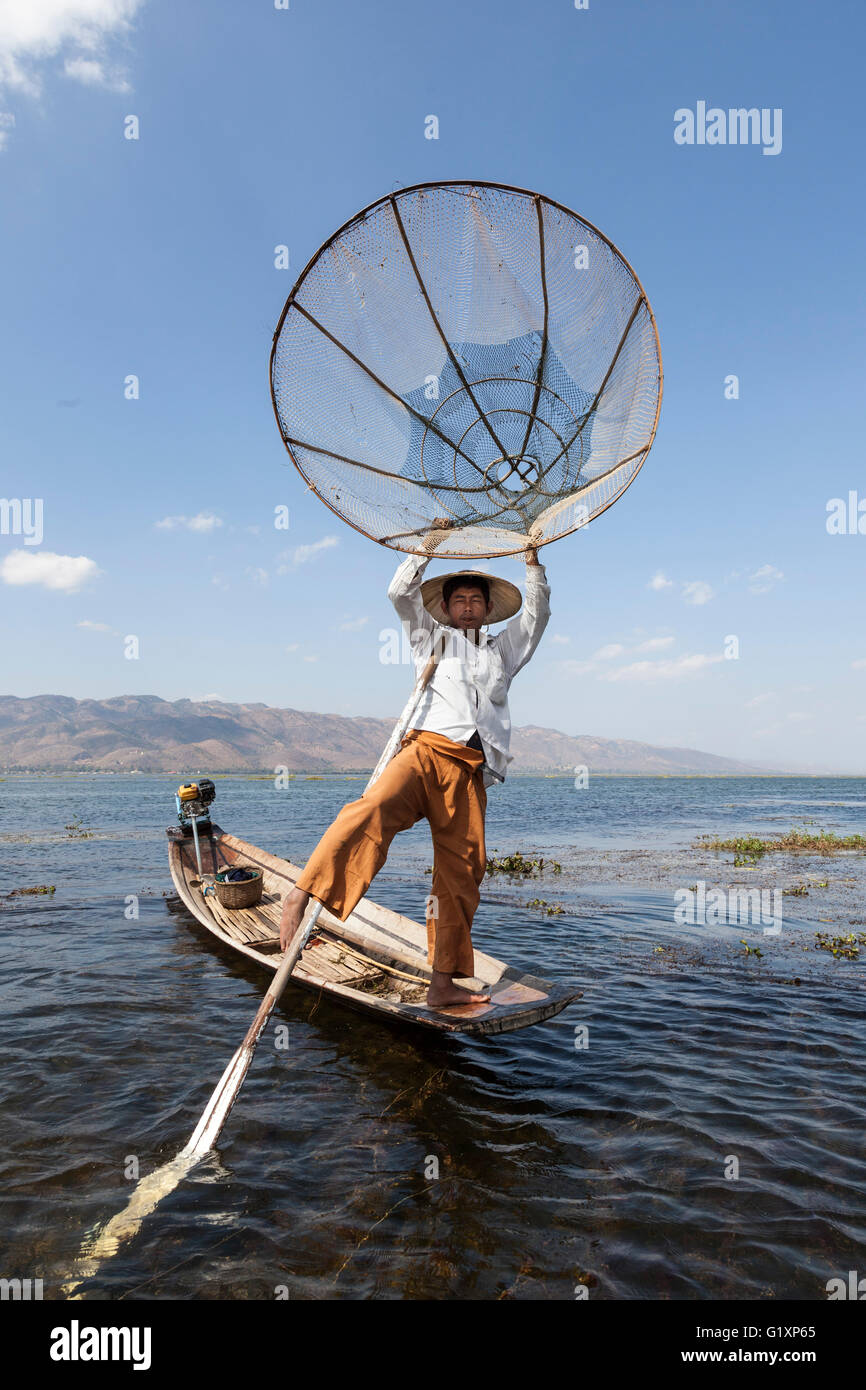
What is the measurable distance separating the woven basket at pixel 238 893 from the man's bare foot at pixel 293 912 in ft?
19.1

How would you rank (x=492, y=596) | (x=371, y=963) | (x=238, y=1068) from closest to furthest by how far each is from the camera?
(x=238, y=1068)
(x=492, y=596)
(x=371, y=963)

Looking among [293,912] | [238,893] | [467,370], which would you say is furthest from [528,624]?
[238,893]

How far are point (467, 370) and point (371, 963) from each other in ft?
19.5

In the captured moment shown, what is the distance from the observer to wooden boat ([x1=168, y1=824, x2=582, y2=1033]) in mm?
5445

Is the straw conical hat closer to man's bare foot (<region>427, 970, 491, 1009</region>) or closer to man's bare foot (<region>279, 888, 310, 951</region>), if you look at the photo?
man's bare foot (<region>279, 888, 310, 951</region>)

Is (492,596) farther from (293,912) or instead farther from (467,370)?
(293,912)

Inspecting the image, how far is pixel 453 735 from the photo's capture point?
5105 millimetres

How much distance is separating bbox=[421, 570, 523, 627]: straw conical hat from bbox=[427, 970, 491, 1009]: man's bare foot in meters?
2.95

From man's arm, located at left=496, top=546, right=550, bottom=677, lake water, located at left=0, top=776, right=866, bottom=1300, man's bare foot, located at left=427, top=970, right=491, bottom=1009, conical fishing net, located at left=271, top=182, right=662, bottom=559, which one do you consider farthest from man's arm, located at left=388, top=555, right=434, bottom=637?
lake water, located at left=0, top=776, right=866, bottom=1300

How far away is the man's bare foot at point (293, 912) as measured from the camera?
180 inches

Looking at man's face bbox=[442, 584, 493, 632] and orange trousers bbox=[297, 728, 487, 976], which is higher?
man's face bbox=[442, 584, 493, 632]

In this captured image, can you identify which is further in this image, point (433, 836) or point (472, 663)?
point (472, 663)

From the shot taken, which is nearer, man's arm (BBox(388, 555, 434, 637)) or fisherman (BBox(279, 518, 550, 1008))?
fisherman (BBox(279, 518, 550, 1008))

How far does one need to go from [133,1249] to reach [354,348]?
5.94m
